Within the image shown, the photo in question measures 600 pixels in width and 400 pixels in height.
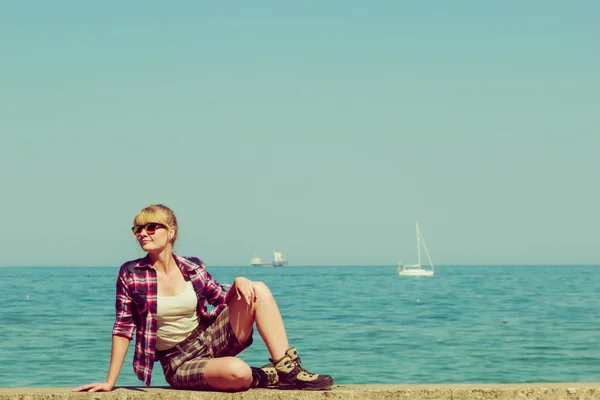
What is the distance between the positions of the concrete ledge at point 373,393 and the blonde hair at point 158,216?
38.3 inches

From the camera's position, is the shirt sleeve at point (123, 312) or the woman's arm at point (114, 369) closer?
the woman's arm at point (114, 369)

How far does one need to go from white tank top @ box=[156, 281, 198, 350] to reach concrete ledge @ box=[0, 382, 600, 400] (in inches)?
15.9

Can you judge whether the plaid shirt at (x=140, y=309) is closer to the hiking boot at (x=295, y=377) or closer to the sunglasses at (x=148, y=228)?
the sunglasses at (x=148, y=228)

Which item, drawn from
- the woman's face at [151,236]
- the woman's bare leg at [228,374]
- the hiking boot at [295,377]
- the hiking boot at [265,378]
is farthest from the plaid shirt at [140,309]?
the hiking boot at [295,377]

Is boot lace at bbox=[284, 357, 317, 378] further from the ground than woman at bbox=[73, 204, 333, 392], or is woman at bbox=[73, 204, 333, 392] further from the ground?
woman at bbox=[73, 204, 333, 392]

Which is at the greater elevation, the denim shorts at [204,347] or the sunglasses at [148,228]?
the sunglasses at [148,228]

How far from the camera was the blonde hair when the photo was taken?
490 cm

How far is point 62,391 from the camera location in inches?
182

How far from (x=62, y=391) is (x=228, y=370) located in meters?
0.94

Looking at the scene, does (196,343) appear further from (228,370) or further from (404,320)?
(404,320)

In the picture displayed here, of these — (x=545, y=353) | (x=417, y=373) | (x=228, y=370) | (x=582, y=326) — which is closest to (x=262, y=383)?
(x=228, y=370)

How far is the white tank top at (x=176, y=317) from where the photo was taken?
4.95 metres

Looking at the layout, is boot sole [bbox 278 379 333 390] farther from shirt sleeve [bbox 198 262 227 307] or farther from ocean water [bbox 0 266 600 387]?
ocean water [bbox 0 266 600 387]

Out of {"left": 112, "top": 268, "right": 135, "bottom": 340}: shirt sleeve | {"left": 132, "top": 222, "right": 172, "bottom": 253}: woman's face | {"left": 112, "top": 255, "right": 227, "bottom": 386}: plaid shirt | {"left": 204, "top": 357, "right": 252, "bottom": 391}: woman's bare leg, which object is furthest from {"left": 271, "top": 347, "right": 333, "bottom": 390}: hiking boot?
{"left": 132, "top": 222, "right": 172, "bottom": 253}: woman's face
